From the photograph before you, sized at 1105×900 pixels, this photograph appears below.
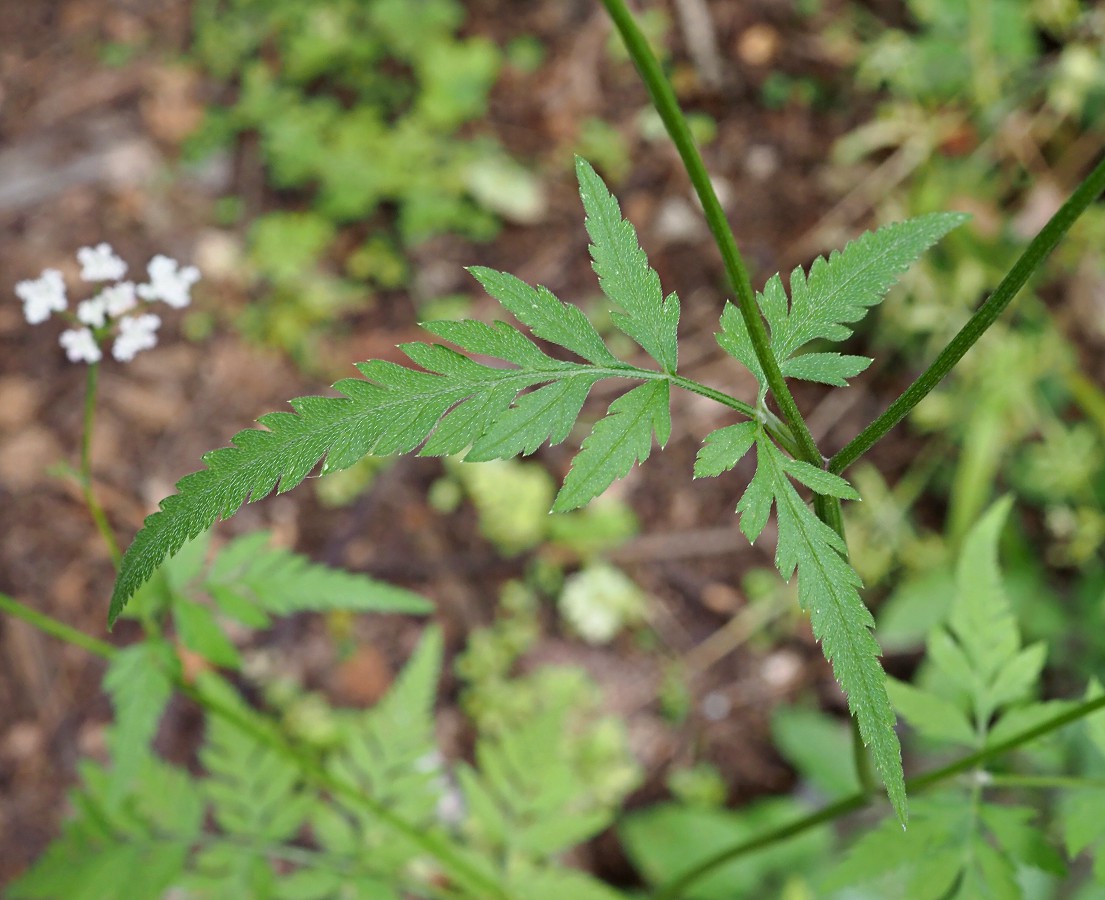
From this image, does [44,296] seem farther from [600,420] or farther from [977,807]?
[977,807]

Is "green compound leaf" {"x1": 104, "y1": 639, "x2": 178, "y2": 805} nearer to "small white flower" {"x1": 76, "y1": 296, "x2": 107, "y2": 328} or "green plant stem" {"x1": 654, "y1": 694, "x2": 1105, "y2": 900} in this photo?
"small white flower" {"x1": 76, "y1": 296, "x2": 107, "y2": 328}

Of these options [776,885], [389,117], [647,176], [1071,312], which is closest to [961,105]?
[1071,312]

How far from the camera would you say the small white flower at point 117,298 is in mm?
1787

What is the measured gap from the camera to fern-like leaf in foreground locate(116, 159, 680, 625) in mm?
1150

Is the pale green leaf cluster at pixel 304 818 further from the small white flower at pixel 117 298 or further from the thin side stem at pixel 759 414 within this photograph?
the thin side stem at pixel 759 414

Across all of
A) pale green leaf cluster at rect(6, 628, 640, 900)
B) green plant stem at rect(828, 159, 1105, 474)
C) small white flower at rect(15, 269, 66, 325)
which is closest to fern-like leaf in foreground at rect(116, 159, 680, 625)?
green plant stem at rect(828, 159, 1105, 474)

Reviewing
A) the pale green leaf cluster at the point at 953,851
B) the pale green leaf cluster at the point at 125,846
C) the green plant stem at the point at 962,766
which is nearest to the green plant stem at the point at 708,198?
the green plant stem at the point at 962,766

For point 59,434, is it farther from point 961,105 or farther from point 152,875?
point 961,105

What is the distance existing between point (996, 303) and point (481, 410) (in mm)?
650

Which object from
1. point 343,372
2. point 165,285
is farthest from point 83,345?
point 343,372

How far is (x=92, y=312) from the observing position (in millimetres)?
1754

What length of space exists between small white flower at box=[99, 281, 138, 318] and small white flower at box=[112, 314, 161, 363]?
0.8 inches

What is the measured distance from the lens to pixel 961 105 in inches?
166

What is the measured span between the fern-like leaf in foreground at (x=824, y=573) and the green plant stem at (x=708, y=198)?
64mm
